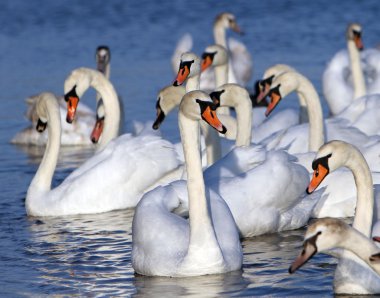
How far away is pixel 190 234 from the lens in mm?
8383

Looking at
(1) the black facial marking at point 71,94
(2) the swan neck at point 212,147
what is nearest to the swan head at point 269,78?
(2) the swan neck at point 212,147

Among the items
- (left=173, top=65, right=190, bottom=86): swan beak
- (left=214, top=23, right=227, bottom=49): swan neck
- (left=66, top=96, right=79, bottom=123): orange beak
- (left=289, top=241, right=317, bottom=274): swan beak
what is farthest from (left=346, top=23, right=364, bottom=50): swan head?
(left=289, top=241, right=317, bottom=274): swan beak

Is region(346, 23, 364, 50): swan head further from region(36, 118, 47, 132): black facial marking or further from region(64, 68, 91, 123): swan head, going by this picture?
region(36, 118, 47, 132): black facial marking

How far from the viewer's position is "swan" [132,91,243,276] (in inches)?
328

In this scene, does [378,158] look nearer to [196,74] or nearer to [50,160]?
[196,74]

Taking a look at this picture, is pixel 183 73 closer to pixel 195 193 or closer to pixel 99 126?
pixel 195 193

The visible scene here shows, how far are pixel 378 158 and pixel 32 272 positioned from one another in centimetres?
362

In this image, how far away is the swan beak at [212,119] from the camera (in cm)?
821

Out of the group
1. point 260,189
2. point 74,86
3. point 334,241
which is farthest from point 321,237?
point 74,86

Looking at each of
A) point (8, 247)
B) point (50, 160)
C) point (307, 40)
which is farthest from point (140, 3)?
point (8, 247)

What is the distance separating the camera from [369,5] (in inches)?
1086

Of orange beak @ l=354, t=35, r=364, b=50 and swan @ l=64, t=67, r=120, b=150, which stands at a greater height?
orange beak @ l=354, t=35, r=364, b=50

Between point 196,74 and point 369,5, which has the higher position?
point 369,5

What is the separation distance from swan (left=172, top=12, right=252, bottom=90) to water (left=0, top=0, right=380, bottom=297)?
1.79 feet
